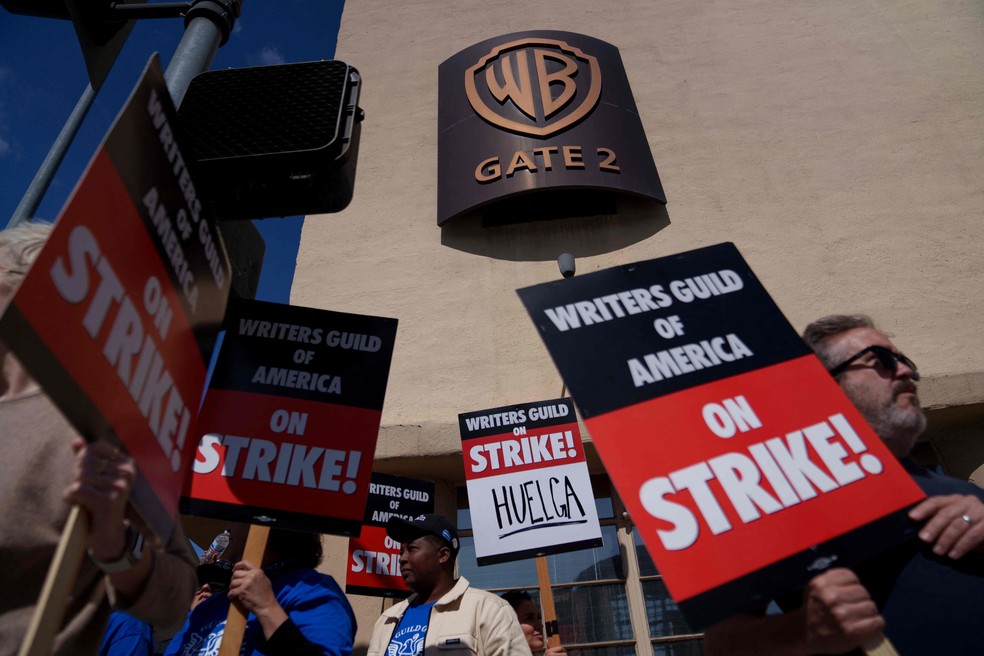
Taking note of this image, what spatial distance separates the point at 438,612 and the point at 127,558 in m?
2.06

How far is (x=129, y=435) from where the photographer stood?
1310mm

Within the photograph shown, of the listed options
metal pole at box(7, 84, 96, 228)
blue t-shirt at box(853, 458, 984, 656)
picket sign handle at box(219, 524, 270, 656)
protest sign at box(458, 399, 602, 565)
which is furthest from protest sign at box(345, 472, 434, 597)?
blue t-shirt at box(853, 458, 984, 656)

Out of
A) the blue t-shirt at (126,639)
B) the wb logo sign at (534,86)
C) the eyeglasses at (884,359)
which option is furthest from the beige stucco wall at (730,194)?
the eyeglasses at (884,359)

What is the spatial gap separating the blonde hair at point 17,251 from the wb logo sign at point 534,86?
20.5 ft

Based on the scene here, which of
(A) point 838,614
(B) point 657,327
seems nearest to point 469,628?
(B) point 657,327

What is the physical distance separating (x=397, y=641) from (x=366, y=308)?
3980 mm

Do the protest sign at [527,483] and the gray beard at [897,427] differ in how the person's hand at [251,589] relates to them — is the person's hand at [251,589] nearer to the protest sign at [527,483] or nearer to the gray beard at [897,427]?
the protest sign at [527,483]

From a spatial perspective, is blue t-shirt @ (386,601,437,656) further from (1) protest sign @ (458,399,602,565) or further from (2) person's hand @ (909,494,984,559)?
(2) person's hand @ (909,494,984,559)

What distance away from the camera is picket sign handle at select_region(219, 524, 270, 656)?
1.98 meters

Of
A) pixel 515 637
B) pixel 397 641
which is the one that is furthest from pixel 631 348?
pixel 397 641

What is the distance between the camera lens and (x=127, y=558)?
1.38 meters

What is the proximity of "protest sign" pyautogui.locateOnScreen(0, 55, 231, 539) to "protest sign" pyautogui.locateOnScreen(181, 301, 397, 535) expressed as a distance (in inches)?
23.1

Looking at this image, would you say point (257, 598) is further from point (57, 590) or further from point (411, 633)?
point (411, 633)

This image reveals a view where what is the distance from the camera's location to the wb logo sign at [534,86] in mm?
7590
